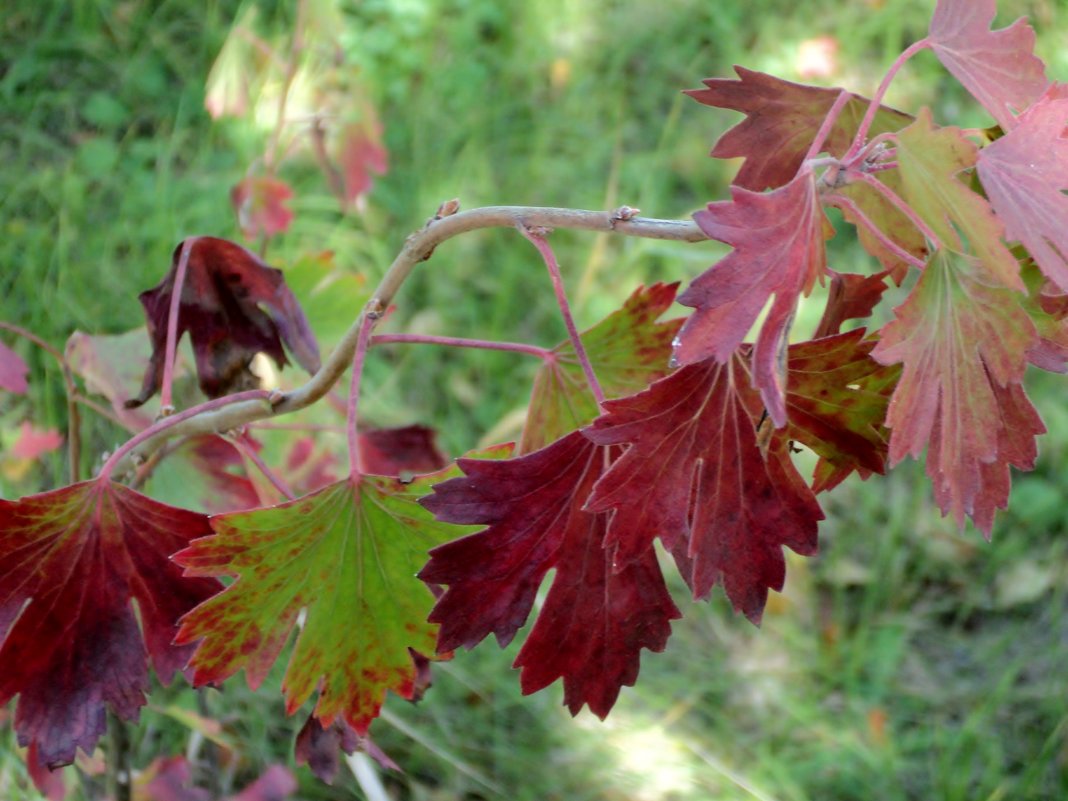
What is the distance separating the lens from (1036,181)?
0.52m

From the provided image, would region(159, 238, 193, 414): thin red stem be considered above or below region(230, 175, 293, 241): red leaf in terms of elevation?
above

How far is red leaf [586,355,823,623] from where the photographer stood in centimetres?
54

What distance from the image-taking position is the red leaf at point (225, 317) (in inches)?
31.8

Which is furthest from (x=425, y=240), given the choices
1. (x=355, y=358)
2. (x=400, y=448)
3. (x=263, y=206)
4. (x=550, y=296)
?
(x=550, y=296)

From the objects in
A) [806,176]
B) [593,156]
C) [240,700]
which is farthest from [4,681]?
[593,156]

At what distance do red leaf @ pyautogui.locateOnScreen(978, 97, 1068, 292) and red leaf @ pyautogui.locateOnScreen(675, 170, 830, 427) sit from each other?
86 mm

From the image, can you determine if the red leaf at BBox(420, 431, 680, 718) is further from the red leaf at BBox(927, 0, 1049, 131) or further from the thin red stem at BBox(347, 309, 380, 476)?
the red leaf at BBox(927, 0, 1049, 131)

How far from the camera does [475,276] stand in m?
2.08

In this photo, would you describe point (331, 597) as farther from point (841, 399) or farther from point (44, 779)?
point (44, 779)

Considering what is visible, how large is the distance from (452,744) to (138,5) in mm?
1496

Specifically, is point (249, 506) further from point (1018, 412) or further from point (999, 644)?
point (999, 644)

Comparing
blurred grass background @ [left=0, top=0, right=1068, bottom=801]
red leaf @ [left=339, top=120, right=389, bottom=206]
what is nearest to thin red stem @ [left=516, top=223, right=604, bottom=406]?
blurred grass background @ [left=0, top=0, right=1068, bottom=801]

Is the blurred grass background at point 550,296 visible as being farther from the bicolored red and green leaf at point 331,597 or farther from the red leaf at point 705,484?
the red leaf at point 705,484

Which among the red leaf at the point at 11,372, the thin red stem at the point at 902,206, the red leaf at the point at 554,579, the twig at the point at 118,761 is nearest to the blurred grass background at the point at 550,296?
the twig at the point at 118,761
